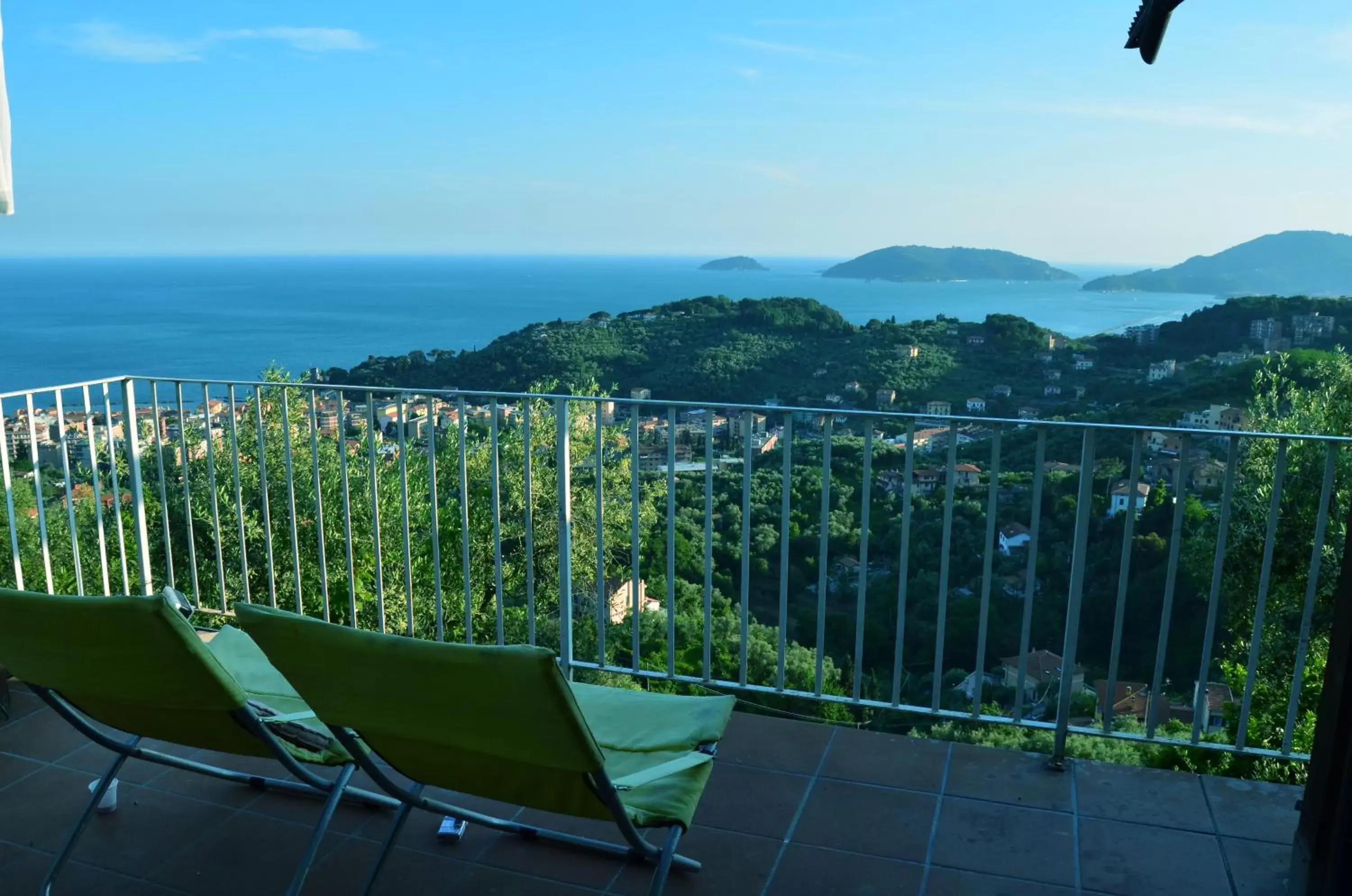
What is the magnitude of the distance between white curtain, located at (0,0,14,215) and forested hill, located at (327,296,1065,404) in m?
9.00

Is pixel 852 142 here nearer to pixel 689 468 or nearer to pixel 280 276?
pixel 689 468

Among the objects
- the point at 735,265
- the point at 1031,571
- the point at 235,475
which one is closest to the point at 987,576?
the point at 1031,571

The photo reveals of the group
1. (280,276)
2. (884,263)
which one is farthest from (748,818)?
(280,276)

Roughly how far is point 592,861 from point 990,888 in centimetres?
95

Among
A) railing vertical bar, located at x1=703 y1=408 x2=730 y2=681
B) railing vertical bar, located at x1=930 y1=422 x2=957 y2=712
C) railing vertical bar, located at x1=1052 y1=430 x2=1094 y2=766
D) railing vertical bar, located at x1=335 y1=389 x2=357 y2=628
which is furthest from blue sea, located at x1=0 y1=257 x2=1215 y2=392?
railing vertical bar, located at x1=1052 y1=430 x2=1094 y2=766

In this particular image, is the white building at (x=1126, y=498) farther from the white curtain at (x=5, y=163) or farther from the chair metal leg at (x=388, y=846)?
the white curtain at (x=5, y=163)

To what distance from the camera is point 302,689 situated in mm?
1873

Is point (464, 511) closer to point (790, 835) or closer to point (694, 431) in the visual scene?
point (694, 431)

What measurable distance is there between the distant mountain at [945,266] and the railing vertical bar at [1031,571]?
62.8 ft

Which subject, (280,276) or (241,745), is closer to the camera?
(241,745)

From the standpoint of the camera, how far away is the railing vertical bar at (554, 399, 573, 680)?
3.30 metres

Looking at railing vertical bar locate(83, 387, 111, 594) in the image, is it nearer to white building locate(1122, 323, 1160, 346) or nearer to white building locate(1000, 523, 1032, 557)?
white building locate(1000, 523, 1032, 557)

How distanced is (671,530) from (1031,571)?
112 centimetres

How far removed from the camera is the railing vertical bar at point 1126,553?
278 centimetres
